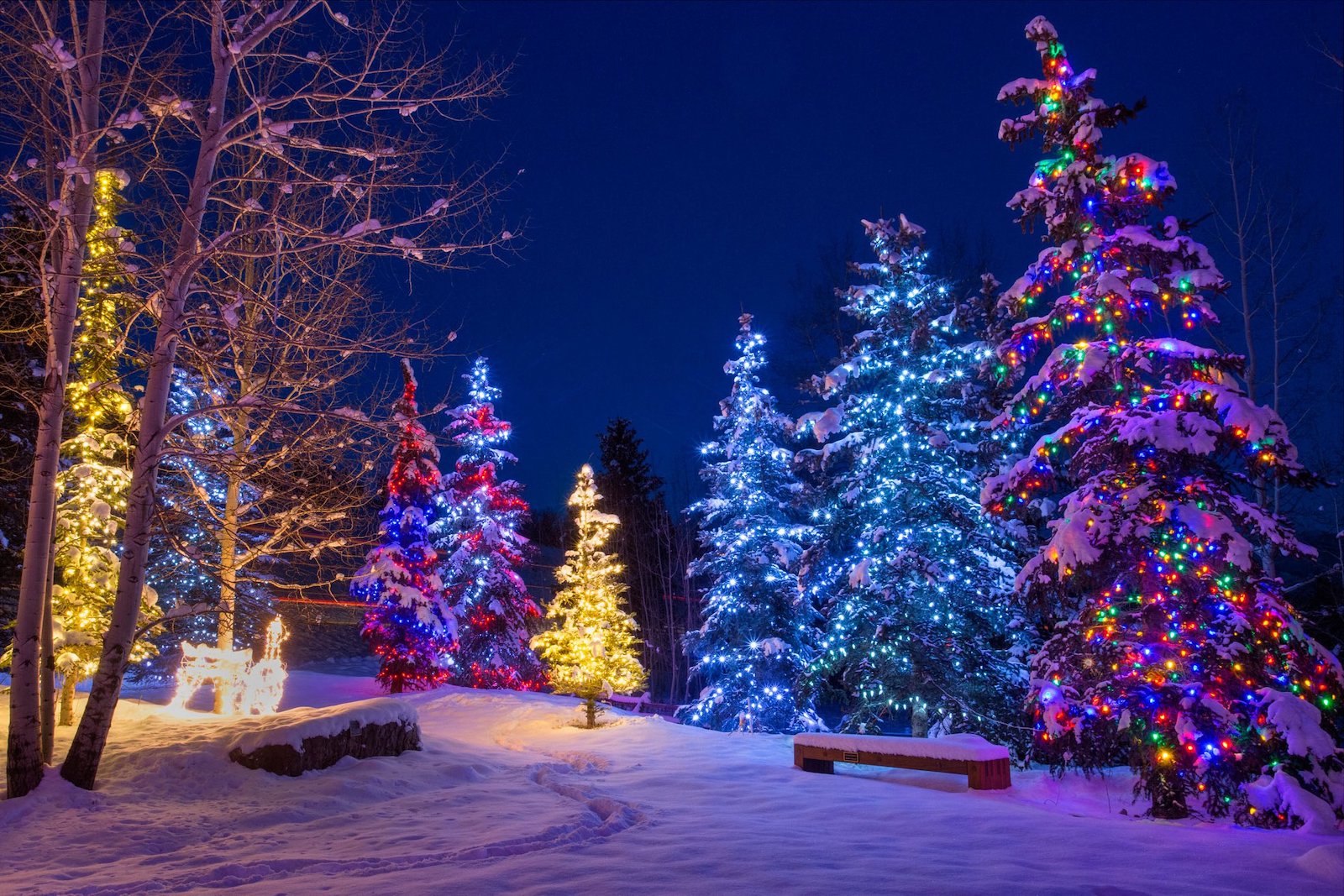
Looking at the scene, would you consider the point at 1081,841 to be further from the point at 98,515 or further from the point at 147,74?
the point at 98,515

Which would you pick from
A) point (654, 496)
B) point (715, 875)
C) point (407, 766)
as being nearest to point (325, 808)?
point (407, 766)

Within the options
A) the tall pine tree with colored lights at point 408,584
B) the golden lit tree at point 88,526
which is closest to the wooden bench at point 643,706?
the tall pine tree with colored lights at point 408,584

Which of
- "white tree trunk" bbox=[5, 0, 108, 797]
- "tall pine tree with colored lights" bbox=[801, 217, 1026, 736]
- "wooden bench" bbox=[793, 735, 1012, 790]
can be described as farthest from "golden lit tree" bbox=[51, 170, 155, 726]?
"tall pine tree with colored lights" bbox=[801, 217, 1026, 736]

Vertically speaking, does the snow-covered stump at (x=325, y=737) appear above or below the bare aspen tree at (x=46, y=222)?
below

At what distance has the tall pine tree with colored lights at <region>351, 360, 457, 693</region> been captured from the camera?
70.5ft

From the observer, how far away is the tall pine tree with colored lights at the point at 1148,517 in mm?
7809

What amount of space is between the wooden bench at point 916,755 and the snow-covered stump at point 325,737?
17.2ft

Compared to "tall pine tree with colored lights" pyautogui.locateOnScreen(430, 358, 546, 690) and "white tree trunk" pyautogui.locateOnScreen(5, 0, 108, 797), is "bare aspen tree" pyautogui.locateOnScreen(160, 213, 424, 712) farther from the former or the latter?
"tall pine tree with colored lights" pyautogui.locateOnScreen(430, 358, 546, 690)

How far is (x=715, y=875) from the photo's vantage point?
5.15m

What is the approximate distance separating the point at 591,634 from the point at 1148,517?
37.0 ft

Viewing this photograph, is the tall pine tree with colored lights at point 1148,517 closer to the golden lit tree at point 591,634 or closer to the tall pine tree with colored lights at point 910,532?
the tall pine tree with colored lights at point 910,532

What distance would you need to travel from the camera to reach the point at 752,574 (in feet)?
60.4

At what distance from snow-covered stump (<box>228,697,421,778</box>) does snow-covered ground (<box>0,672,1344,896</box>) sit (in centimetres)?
20

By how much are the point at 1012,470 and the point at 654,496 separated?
3325cm
